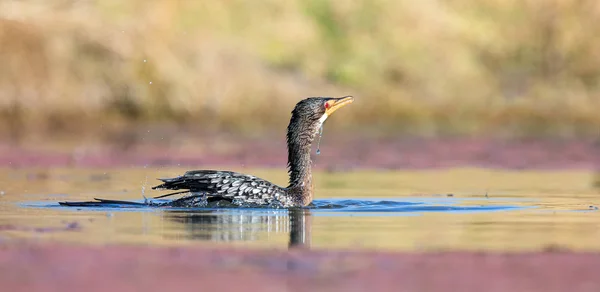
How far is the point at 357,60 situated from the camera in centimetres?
3244

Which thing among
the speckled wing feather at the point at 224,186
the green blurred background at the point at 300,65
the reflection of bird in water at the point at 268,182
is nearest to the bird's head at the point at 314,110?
the reflection of bird in water at the point at 268,182

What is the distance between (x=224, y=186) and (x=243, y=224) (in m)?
1.64

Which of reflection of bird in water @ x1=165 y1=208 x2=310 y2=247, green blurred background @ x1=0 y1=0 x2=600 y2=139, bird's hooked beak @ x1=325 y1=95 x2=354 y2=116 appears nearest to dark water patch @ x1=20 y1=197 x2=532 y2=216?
reflection of bird in water @ x1=165 y1=208 x2=310 y2=247

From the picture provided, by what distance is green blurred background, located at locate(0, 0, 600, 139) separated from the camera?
1145 inches

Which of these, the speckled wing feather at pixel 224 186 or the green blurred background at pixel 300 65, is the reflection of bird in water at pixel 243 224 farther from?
the green blurred background at pixel 300 65

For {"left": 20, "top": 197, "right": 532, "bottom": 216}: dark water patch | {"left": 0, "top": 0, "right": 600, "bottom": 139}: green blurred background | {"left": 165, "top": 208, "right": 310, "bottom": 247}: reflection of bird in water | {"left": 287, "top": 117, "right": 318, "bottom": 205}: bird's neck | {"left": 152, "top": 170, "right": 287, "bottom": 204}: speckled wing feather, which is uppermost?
{"left": 0, "top": 0, "right": 600, "bottom": 139}: green blurred background

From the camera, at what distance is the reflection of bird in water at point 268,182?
13.2 meters

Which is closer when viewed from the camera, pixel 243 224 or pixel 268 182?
pixel 243 224

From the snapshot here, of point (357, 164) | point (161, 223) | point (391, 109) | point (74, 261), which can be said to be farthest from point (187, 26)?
point (74, 261)

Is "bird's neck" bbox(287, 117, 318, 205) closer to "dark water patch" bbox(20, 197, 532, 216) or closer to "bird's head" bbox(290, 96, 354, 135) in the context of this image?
"bird's head" bbox(290, 96, 354, 135)

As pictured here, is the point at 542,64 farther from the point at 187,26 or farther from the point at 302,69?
the point at 187,26

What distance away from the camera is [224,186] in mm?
13227

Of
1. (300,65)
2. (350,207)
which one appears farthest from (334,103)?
(300,65)

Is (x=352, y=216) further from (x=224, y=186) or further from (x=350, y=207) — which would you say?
(x=224, y=186)
